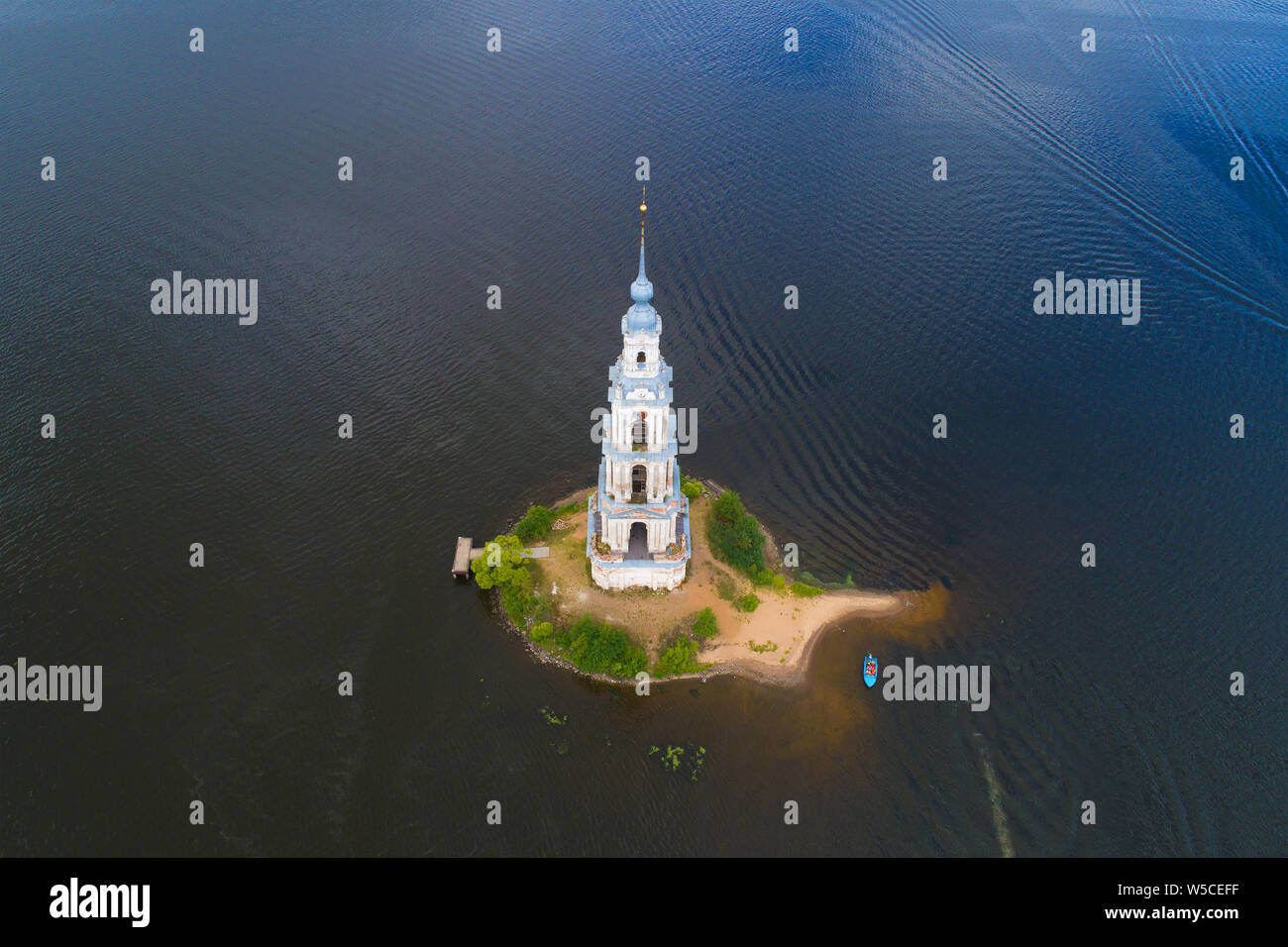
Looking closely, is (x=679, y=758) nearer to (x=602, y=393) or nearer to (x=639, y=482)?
(x=639, y=482)

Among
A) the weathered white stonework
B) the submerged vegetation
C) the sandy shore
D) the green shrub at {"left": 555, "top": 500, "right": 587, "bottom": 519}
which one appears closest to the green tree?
the sandy shore

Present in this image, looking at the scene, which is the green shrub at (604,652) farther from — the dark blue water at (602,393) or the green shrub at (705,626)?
the green shrub at (705,626)

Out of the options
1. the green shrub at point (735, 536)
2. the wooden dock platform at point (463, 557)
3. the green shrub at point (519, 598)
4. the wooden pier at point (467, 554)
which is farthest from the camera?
the wooden dock platform at point (463, 557)

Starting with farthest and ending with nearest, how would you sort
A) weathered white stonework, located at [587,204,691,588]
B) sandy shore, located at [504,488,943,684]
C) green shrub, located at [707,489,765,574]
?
green shrub, located at [707,489,765,574] → sandy shore, located at [504,488,943,684] → weathered white stonework, located at [587,204,691,588]

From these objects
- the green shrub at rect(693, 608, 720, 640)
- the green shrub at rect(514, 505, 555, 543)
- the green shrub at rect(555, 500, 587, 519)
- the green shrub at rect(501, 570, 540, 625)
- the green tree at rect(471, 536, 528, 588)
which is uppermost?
the green shrub at rect(555, 500, 587, 519)

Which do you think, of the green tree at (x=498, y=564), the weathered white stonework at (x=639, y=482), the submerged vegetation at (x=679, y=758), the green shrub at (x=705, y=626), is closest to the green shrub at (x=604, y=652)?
the weathered white stonework at (x=639, y=482)

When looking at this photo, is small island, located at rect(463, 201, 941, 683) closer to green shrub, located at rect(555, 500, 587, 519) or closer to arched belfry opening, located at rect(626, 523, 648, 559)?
arched belfry opening, located at rect(626, 523, 648, 559)
